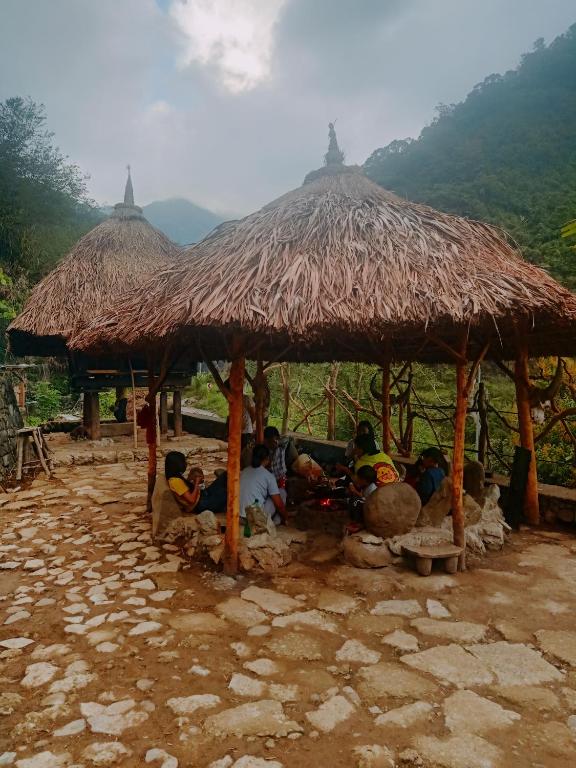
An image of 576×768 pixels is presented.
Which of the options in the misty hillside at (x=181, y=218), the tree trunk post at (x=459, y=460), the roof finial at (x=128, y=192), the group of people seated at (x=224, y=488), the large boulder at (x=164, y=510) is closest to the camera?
the tree trunk post at (x=459, y=460)

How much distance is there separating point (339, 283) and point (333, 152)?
3.08 meters

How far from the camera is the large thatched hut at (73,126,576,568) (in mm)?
3951

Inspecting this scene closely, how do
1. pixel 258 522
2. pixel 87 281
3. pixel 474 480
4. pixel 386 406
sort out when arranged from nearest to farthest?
pixel 258 522 < pixel 474 480 < pixel 386 406 < pixel 87 281

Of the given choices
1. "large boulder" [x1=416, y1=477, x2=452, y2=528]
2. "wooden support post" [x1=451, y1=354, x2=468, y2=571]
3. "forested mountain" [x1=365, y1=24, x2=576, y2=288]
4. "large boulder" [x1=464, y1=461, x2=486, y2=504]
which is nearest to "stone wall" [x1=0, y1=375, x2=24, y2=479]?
"large boulder" [x1=416, y1=477, x2=452, y2=528]

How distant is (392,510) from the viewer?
448cm

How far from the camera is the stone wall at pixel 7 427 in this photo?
302 inches

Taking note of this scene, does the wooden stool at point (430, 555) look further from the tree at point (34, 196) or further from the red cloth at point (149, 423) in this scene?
the tree at point (34, 196)

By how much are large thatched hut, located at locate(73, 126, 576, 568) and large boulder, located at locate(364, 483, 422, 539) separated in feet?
1.38

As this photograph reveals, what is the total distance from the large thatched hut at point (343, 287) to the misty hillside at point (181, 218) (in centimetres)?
11112

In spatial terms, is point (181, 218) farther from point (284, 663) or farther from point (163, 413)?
point (284, 663)

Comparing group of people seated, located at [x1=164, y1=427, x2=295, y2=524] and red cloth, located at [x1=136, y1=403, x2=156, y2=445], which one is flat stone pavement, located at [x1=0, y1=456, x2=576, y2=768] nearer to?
group of people seated, located at [x1=164, y1=427, x2=295, y2=524]

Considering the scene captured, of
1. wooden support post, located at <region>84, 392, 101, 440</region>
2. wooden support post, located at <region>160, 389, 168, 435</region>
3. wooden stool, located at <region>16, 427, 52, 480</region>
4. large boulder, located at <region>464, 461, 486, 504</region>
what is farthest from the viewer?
wooden support post, located at <region>160, 389, 168, 435</region>

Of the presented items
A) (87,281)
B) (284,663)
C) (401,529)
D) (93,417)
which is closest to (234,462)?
(401,529)

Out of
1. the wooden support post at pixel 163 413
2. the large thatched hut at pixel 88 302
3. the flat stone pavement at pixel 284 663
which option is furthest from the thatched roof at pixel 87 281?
the flat stone pavement at pixel 284 663
